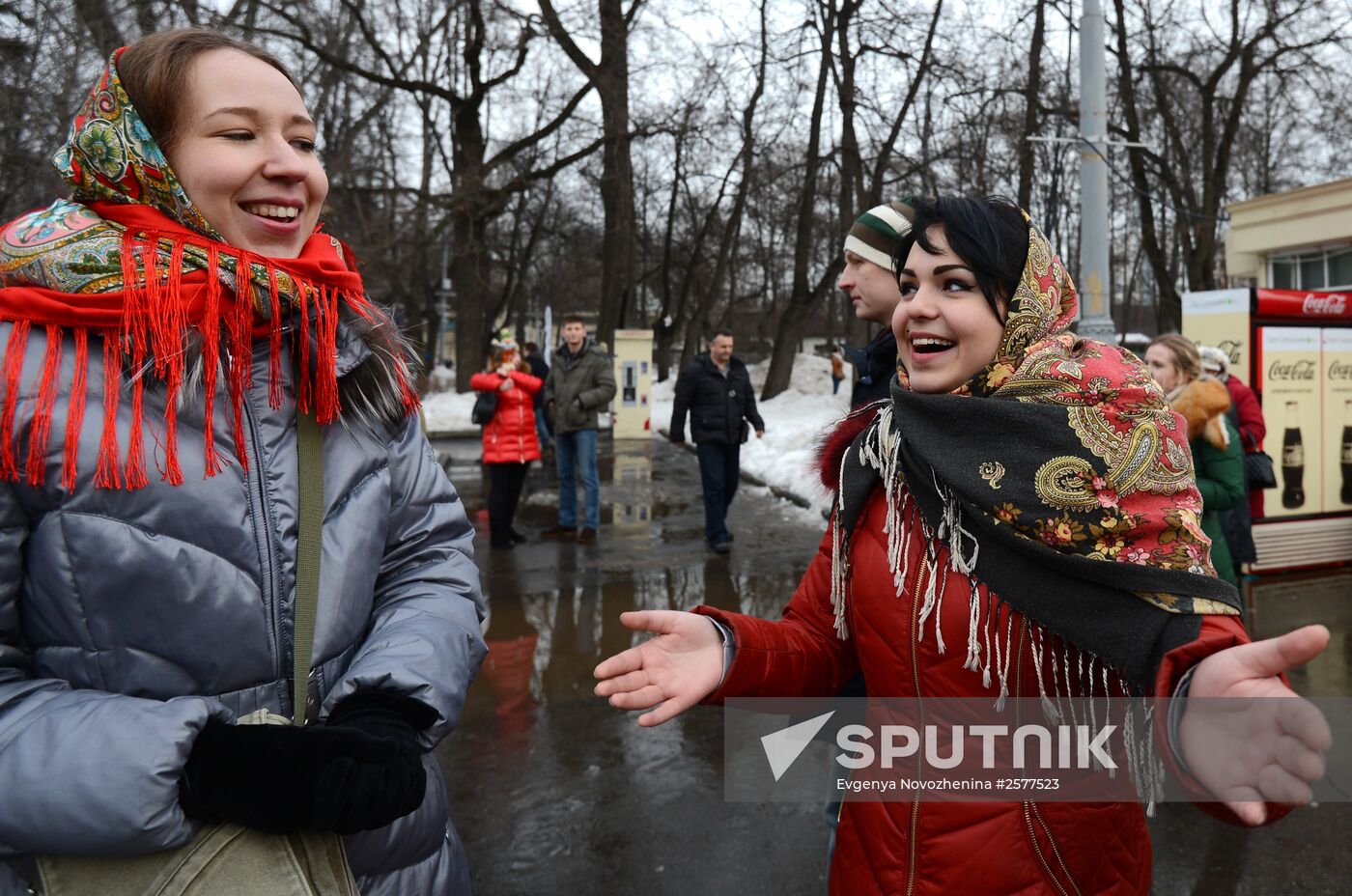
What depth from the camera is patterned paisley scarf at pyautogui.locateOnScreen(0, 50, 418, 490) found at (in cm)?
142

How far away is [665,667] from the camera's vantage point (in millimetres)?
1827

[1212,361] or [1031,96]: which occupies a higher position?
[1031,96]

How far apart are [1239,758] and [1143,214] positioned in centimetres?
2327

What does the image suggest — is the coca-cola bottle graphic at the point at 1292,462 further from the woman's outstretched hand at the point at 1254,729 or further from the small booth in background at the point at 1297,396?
the woman's outstretched hand at the point at 1254,729

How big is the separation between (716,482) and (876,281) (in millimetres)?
5612

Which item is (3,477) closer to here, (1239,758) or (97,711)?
(97,711)

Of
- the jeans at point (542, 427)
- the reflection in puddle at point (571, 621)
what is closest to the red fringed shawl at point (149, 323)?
the reflection in puddle at point (571, 621)

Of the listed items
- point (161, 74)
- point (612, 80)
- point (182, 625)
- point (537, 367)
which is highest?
Answer: point (612, 80)

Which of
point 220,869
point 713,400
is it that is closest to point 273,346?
point 220,869

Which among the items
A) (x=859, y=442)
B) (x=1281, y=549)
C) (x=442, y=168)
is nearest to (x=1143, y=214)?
(x=1281, y=549)

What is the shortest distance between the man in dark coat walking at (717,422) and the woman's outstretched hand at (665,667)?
262 inches

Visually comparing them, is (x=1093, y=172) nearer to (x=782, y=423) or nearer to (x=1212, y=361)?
(x=1212, y=361)

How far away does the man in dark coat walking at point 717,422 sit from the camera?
28.5 feet

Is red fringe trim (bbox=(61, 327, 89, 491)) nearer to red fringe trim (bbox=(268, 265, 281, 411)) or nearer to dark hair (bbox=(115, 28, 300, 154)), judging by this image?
red fringe trim (bbox=(268, 265, 281, 411))
